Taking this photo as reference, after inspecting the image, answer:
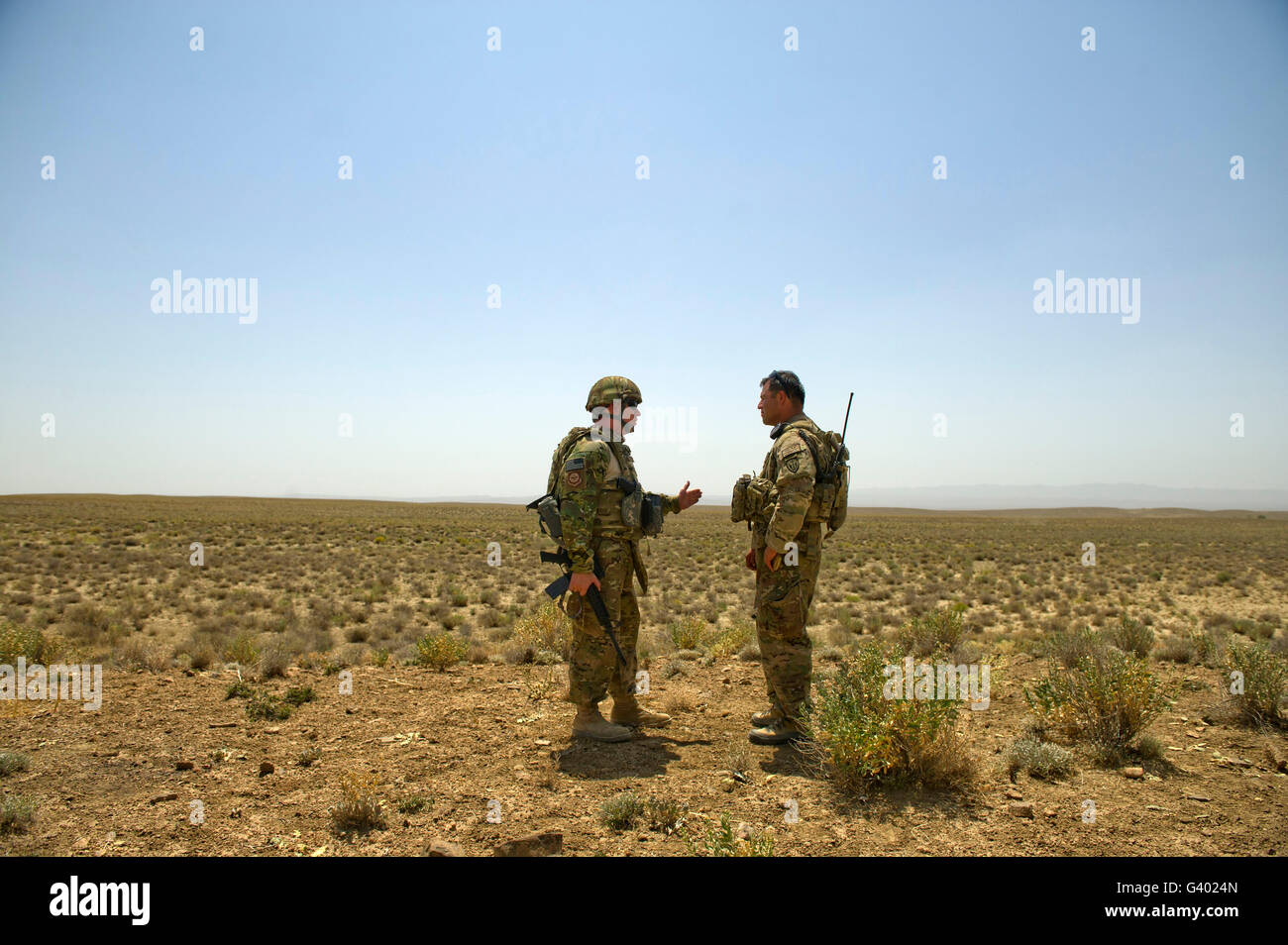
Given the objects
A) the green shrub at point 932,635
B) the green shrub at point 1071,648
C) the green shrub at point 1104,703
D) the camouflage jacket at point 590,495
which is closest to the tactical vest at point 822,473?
the camouflage jacket at point 590,495

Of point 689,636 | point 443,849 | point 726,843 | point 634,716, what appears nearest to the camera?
point 726,843

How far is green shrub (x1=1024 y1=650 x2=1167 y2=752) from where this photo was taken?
4277mm

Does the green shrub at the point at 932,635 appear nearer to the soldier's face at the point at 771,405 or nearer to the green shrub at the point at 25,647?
the soldier's face at the point at 771,405

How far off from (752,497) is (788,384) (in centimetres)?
91

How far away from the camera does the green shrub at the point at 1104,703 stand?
4277 mm

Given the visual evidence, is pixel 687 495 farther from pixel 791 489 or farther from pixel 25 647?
pixel 25 647

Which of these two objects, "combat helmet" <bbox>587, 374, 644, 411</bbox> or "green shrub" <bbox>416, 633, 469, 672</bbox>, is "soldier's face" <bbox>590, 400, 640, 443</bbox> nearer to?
"combat helmet" <bbox>587, 374, 644, 411</bbox>

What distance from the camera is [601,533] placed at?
16.1ft

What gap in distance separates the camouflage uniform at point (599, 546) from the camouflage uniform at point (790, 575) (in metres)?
0.90

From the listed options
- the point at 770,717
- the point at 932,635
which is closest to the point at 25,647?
the point at 770,717

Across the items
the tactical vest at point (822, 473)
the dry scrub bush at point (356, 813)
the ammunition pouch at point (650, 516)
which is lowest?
the dry scrub bush at point (356, 813)

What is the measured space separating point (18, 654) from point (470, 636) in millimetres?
5430
